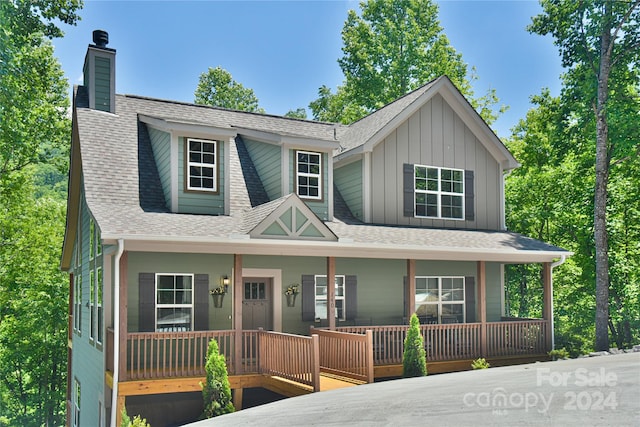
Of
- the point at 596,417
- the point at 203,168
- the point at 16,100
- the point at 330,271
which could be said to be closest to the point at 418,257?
the point at 330,271

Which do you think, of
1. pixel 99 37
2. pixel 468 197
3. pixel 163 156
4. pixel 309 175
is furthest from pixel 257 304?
pixel 99 37

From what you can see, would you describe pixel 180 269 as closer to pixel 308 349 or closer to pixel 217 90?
pixel 308 349

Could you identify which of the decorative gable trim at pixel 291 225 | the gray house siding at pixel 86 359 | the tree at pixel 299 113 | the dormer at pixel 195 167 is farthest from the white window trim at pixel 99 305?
the tree at pixel 299 113

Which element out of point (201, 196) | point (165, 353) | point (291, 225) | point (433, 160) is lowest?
point (165, 353)

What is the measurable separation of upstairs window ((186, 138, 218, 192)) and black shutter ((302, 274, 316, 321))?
318cm

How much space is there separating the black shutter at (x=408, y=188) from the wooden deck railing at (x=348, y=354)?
5.78 meters

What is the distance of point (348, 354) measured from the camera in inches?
512

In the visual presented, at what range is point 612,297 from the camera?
2362cm

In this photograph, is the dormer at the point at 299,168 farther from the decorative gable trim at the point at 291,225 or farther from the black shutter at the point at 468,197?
the black shutter at the point at 468,197

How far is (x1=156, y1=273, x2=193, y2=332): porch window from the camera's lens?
14.6m

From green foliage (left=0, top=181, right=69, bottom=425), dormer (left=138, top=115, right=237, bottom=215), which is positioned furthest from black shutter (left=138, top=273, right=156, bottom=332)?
green foliage (left=0, top=181, right=69, bottom=425)

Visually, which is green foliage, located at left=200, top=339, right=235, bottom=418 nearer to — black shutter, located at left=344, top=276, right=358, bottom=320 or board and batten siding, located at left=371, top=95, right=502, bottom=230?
black shutter, located at left=344, top=276, right=358, bottom=320

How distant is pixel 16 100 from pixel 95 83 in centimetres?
560

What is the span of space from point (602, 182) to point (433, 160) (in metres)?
5.55
